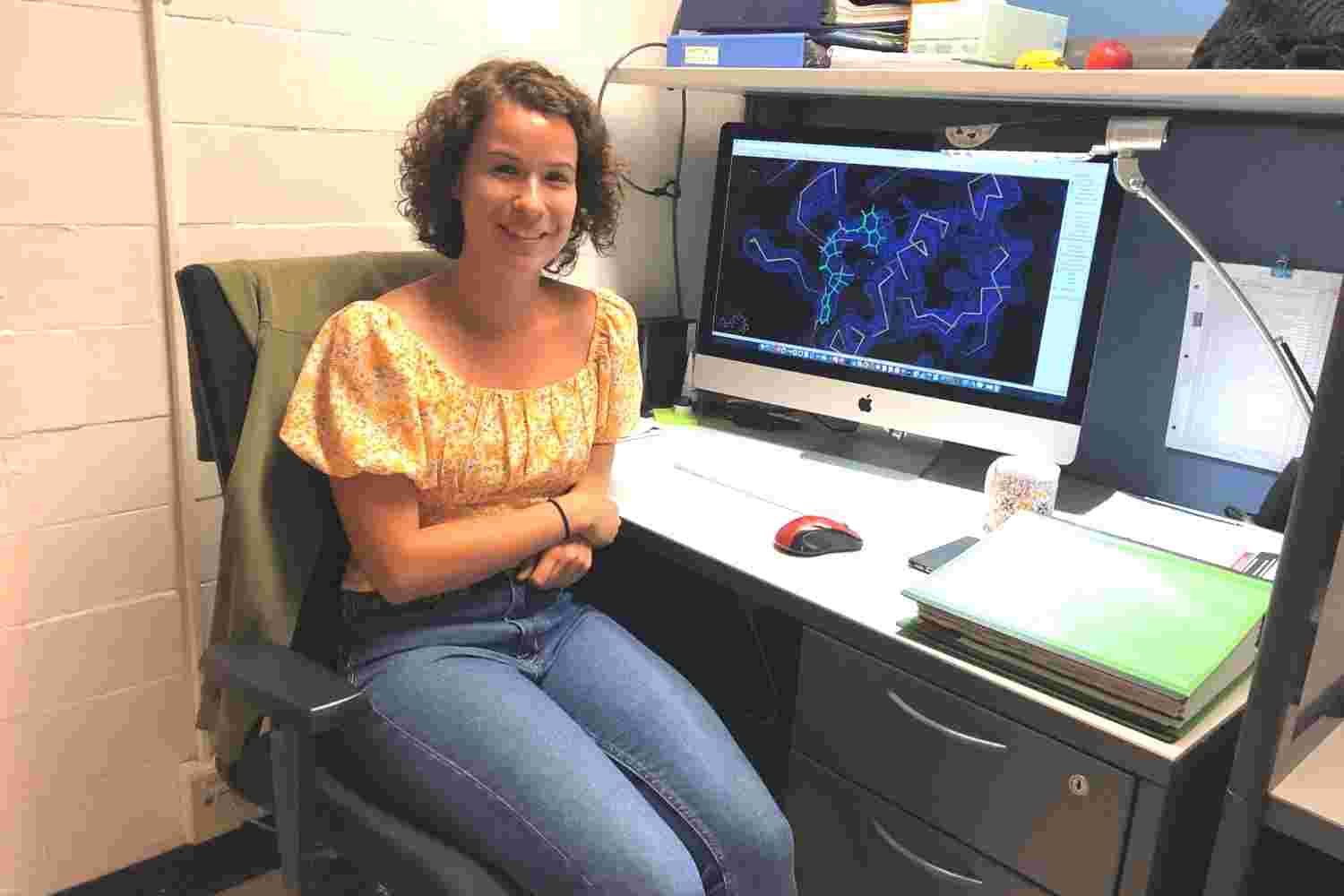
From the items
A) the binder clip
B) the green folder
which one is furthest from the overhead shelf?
the green folder

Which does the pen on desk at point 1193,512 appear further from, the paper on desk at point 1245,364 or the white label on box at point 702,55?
the white label on box at point 702,55

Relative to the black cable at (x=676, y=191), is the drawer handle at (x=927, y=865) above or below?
below

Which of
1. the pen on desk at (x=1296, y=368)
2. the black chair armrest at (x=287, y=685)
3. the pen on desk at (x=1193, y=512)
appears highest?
the pen on desk at (x=1296, y=368)

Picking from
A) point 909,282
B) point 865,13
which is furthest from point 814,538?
point 865,13

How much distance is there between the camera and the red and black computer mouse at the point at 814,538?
134 cm

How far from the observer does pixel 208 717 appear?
4.25ft

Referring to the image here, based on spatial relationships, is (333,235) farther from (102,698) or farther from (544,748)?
(544,748)

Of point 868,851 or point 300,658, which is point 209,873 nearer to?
point 300,658

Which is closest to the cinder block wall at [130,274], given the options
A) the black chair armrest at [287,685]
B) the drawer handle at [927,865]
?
the black chair armrest at [287,685]

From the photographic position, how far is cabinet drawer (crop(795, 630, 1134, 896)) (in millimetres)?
1041

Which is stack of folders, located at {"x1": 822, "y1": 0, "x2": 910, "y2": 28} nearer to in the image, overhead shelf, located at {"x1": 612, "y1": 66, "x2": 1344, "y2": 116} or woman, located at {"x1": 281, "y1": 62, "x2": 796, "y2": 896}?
overhead shelf, located at {"x1": 612, "y1": 66, "x2": 1344, "y2": 116}

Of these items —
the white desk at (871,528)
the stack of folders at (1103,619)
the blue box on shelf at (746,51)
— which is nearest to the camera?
the stack of folders at (1103,619)

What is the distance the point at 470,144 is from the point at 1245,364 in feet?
3.51

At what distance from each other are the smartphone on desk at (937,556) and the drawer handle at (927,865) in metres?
0.29
